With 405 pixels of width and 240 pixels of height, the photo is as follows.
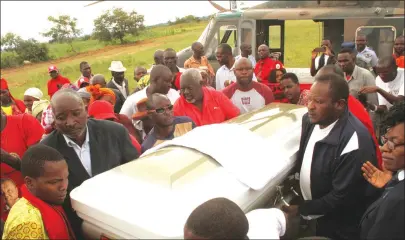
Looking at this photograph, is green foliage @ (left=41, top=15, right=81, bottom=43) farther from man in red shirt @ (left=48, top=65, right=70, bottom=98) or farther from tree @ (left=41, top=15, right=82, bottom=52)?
man in red shirt @ (left=48, top=65, right=70, bottom=98)

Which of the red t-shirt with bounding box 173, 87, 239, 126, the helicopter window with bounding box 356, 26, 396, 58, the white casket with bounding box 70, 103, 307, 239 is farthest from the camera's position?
the helicopter window with bounding box 356, 26, 396, 58

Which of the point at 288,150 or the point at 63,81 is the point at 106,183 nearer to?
the point at 288,150

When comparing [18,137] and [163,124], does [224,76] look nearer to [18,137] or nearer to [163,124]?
[163,124]

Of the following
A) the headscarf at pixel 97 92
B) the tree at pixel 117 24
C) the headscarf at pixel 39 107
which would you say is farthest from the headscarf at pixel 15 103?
the tree at pixel 117 24

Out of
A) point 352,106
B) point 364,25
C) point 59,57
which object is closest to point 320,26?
point 364,25

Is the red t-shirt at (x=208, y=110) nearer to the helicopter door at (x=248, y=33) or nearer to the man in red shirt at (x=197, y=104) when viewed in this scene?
the man in red shirt at (x=197, y=104)

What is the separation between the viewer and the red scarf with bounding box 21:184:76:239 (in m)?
1.59

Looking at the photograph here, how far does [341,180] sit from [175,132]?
1.24 meters

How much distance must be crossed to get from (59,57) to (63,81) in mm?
17819

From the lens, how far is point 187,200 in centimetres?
151

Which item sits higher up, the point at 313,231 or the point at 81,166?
the point at 81,166

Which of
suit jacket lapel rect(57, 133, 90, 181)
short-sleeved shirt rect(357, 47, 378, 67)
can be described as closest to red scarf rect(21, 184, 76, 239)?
suit jacket lapel rect(57, 133, 90, 181)

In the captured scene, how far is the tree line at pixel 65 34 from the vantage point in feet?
77.3

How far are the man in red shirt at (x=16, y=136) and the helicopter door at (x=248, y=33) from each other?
20.8 feet
